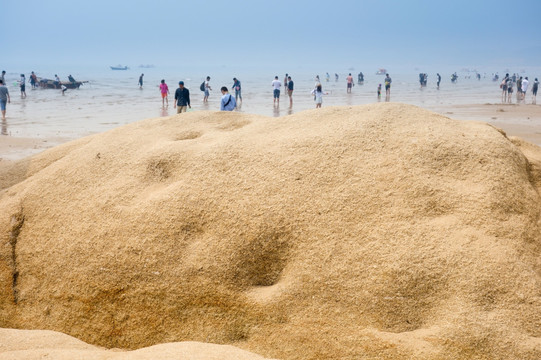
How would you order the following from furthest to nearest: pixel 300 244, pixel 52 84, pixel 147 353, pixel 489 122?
pixel 52 84 → pixel 489 122 → pixel 300 244 → pixel 147 353

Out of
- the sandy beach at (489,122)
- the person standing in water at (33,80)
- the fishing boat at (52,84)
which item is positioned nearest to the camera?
the sandy beach at (489,122)

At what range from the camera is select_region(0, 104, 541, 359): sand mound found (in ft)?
10.4

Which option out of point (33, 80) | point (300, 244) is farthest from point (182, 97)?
point (33, 80)

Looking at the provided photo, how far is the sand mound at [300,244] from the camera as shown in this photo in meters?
3.17

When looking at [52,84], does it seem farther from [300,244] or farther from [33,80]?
[300,244]

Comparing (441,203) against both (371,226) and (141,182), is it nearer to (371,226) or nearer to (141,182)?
(371,226)

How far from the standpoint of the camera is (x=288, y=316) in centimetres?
333

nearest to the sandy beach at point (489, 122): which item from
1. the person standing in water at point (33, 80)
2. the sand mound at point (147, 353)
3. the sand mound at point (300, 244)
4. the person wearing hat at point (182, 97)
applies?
the person wearing hat at point (182, 97)

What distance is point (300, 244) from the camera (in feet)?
11.8

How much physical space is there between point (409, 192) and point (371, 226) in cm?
44

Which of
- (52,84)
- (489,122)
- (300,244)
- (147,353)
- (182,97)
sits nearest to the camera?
(147,353)

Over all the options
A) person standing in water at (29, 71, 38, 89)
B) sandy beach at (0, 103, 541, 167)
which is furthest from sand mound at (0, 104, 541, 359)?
person standing in water at (29, 71, 38, 89)

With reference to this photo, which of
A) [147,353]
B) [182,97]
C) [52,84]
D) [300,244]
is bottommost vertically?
[147,353]

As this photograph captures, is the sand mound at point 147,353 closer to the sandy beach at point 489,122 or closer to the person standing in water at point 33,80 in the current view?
the sandy beach at point 489,122
